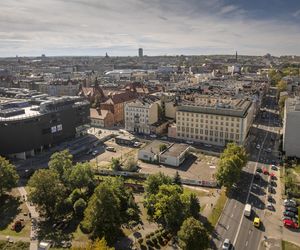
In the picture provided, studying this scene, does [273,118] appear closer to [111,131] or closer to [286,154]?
[286,154]

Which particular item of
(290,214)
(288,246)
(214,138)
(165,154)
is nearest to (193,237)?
(288,246)

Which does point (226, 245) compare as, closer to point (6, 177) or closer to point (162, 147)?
point (162, 147)

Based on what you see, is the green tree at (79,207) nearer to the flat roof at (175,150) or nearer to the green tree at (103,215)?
the green tree at (103,215)

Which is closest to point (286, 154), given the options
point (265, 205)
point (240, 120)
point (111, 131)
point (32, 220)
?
point (240, 120)

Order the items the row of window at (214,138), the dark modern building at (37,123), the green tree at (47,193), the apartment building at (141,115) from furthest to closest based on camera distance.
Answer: the apartment building at (141,115) → the row of window at (214,138) → the dark modern building at (37,123) → the green tree at (47,193)

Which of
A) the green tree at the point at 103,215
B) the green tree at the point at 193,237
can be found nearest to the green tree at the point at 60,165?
the green tree at the point at 103,215

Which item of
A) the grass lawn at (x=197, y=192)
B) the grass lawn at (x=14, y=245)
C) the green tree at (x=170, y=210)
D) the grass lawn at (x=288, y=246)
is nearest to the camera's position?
the grass lawn at (x=14, y=245)
